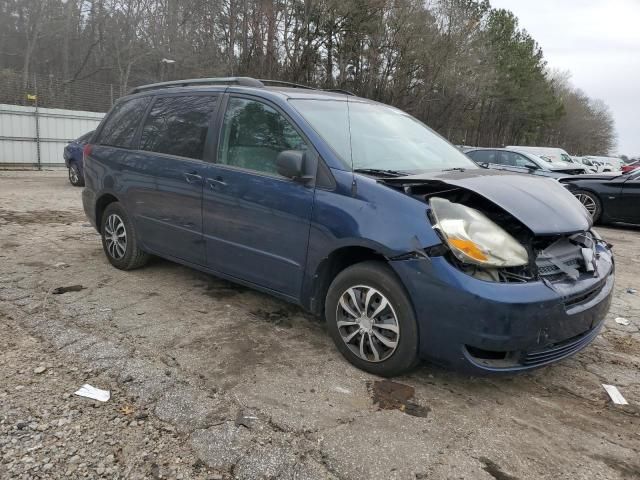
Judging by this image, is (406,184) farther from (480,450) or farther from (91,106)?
(91,106)

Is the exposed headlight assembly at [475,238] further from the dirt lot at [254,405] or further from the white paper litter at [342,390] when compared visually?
the white paper litter at [342,390]

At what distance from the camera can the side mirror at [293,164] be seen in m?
3.23

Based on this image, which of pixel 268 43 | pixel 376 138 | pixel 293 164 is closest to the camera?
pixel 293 164

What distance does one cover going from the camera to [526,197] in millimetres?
3025

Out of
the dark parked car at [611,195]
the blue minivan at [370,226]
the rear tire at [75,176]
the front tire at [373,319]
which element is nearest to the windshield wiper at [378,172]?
the blue minivan at [370,226]

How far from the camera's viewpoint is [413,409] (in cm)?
278

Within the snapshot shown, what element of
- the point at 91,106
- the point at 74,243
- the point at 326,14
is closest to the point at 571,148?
the point at 326,14

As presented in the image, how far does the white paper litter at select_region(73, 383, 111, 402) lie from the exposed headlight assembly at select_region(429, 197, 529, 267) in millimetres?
2079

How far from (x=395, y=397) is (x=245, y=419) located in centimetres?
88

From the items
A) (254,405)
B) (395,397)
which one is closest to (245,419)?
(254,405)

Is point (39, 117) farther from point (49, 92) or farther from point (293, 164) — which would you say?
point (293, 164)

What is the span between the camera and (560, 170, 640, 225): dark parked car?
9.48 meters

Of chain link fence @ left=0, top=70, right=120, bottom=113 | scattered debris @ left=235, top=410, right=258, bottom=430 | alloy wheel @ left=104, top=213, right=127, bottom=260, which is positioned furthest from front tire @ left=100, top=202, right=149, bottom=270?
chain link fence @ left=0, top=70, right=120, bottom=113

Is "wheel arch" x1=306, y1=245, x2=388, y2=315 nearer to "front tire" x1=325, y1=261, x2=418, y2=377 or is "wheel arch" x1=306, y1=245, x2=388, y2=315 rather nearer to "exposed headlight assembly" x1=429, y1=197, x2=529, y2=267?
"front tire" x1=325, y1=261, x2=418, y2=377
